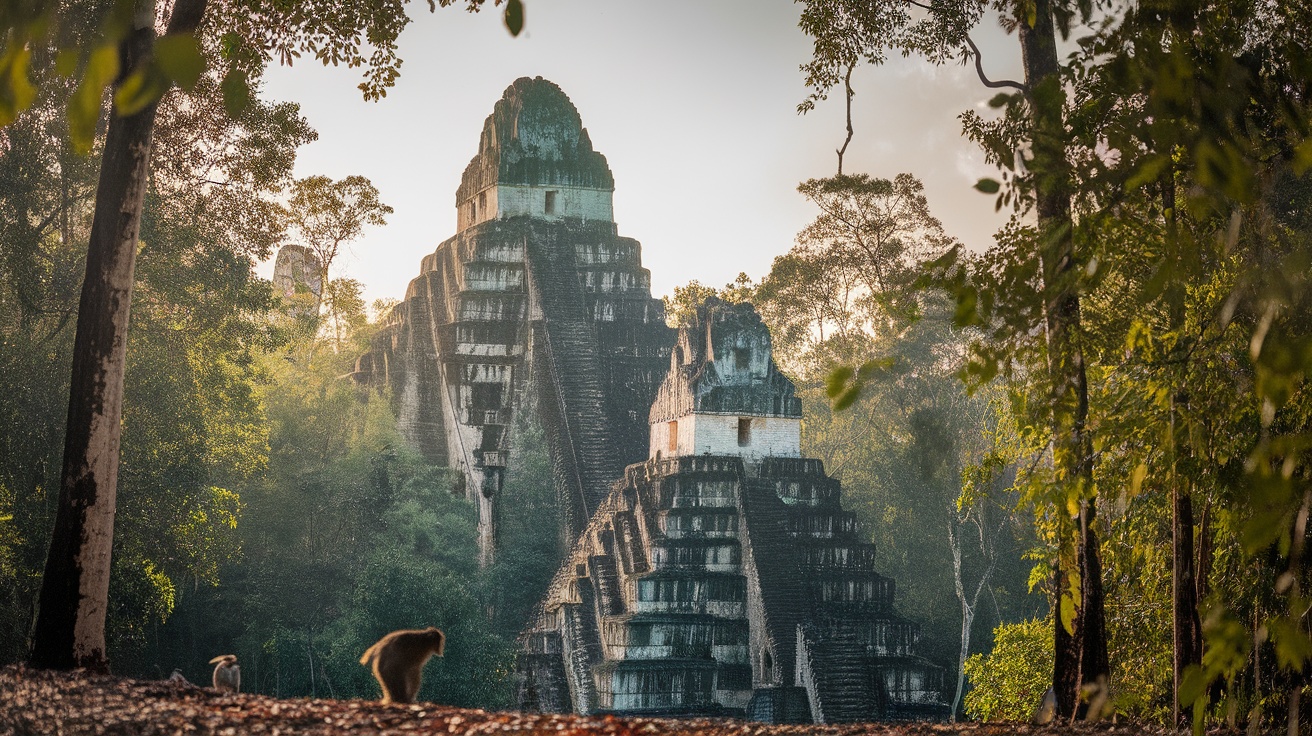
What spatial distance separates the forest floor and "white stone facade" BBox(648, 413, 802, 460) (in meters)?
14.6

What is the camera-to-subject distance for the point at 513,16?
2.41 meters

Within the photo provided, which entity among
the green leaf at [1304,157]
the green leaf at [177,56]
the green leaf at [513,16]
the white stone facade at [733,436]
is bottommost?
the green leaf at [1304,157]

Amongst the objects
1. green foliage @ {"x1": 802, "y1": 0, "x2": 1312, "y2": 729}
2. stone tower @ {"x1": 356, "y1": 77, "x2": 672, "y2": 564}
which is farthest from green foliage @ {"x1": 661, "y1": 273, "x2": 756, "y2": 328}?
green foliage @ {"x1": 802, "y1": 0, "x2": 1312, "y2": 729}

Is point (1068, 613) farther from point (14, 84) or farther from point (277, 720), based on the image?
point (14, 84)

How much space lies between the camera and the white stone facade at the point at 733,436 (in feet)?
69.6

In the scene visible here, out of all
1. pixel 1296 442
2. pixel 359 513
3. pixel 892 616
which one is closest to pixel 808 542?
pixel 892 616

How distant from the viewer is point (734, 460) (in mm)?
20797

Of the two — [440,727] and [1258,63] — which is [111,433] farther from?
[1258,63]

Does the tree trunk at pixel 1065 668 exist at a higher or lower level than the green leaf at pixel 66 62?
lower

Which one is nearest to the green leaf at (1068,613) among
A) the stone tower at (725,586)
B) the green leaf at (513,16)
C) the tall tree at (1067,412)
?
the tall tree at (1067,412)

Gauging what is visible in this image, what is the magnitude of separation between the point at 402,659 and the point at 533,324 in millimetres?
21576

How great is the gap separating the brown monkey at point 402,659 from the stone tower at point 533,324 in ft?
57.4

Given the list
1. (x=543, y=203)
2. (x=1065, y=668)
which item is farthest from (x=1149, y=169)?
(x=543, y=203)

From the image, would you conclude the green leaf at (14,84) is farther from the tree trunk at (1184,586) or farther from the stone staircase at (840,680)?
the stone staircase at (840,680)
